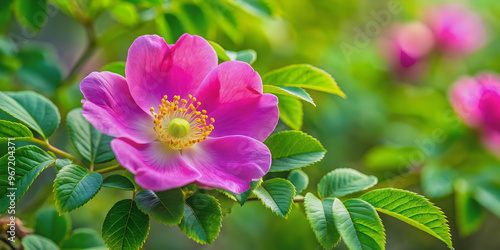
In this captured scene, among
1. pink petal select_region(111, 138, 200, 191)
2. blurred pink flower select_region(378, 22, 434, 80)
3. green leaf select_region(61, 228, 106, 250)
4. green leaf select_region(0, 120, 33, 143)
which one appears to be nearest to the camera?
pink petal select_region(111, 138, 200, 191)

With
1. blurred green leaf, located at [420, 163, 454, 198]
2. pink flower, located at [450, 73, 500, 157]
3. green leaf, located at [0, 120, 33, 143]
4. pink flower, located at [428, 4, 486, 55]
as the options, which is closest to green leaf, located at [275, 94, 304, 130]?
green leaf, located at [0, 120, 33, 143]

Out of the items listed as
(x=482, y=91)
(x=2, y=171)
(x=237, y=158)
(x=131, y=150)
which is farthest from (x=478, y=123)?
(x=2, y=171)

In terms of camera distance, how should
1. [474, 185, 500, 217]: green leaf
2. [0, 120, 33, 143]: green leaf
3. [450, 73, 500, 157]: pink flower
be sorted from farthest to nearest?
[450, 73, 500, 157]: pink flower
[474, 185, 500, 217]: green leaf
[0, 120, 33, 143]: green leaf

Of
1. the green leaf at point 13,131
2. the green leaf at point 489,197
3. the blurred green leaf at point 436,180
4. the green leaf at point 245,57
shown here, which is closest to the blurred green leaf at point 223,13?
the green leaf at point 245,57

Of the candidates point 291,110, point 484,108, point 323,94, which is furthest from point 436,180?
point 291,110

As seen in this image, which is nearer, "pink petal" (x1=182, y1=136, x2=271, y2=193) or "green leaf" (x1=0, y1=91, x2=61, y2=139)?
"pink petal" (x1=182, y1=136, x2=271, y2=193)

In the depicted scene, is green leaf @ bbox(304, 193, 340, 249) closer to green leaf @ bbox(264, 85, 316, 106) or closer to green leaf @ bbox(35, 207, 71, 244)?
green leaf @ bbox(264, 85, 316, 106)

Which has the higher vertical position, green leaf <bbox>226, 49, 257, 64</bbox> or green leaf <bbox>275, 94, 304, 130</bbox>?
green leaf <bbox>226, 49, 257, 64</bbox>
